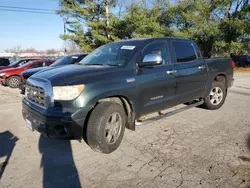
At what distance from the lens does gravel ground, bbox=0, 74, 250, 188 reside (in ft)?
9.09

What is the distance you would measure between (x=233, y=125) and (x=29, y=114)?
406 centimetres

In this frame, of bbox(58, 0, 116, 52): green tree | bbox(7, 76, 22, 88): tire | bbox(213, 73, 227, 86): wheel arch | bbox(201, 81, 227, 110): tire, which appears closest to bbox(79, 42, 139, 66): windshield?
bbox(201, 81, 227, 110): tire

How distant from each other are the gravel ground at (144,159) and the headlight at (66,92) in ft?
3.28

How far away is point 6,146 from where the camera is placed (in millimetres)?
3875

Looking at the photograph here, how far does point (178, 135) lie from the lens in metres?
4.20

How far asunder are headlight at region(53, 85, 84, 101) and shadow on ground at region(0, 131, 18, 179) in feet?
4.23

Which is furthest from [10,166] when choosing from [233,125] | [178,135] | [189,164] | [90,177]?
[233,125]

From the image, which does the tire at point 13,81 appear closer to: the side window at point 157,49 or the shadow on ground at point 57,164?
the shadow on ground at point 57,164

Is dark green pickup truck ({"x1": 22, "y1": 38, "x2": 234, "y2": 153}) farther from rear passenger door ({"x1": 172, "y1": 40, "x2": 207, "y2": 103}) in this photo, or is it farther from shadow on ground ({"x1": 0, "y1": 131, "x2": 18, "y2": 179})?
shadow on ground ({"x1": 0, "y1": 131, "x2": 18, "y2": 179})

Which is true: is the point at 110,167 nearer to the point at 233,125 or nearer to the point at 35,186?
the point at 35,186

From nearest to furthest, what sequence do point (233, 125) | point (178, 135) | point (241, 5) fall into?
point (178, 135)
point (233, 125)
point (241, 5)

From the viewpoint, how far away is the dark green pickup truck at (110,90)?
10.1ft

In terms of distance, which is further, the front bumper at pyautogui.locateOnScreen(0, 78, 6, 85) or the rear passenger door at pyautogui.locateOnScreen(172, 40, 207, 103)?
the front bumper at pyautogui.locateOnScreen(0, 78, 6, 85)

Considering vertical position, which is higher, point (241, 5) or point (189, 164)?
point (241, 5)
